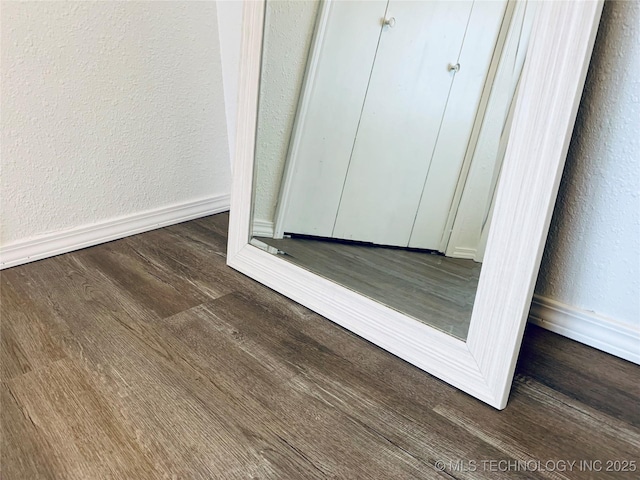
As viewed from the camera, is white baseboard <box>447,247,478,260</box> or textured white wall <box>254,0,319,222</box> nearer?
white baseboard <box>447,247,478,260</box>

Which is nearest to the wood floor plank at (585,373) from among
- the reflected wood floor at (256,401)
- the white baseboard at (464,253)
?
the reflected wood floor at (256,401)

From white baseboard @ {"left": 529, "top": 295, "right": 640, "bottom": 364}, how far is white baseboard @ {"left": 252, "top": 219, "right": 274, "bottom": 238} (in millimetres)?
755

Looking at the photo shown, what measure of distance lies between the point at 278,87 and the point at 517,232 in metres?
0.77

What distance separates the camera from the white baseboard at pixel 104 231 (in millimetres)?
1293

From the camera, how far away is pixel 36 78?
3.93 ft

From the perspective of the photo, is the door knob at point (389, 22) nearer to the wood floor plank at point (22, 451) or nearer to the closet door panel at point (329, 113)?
the closet door panel at point (329, 113)

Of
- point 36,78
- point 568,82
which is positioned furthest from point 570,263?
point 36,78

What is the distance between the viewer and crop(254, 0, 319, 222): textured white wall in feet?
3.69

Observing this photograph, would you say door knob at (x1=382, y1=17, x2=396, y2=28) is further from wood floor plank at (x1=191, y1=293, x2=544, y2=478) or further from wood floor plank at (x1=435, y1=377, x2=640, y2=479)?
wood floor plank at (x1=435, y1=377, x2=640, y2=479)

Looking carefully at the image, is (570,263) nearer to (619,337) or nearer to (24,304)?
(619,337)

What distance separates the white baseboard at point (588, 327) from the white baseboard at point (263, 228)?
2.48 ft

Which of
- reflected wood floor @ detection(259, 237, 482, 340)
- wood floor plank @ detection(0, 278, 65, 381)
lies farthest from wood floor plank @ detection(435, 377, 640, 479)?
wood floor plank @ detection(0, 278, 65, 381)

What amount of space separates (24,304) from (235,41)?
1.14m

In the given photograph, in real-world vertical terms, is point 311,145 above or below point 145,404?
above
